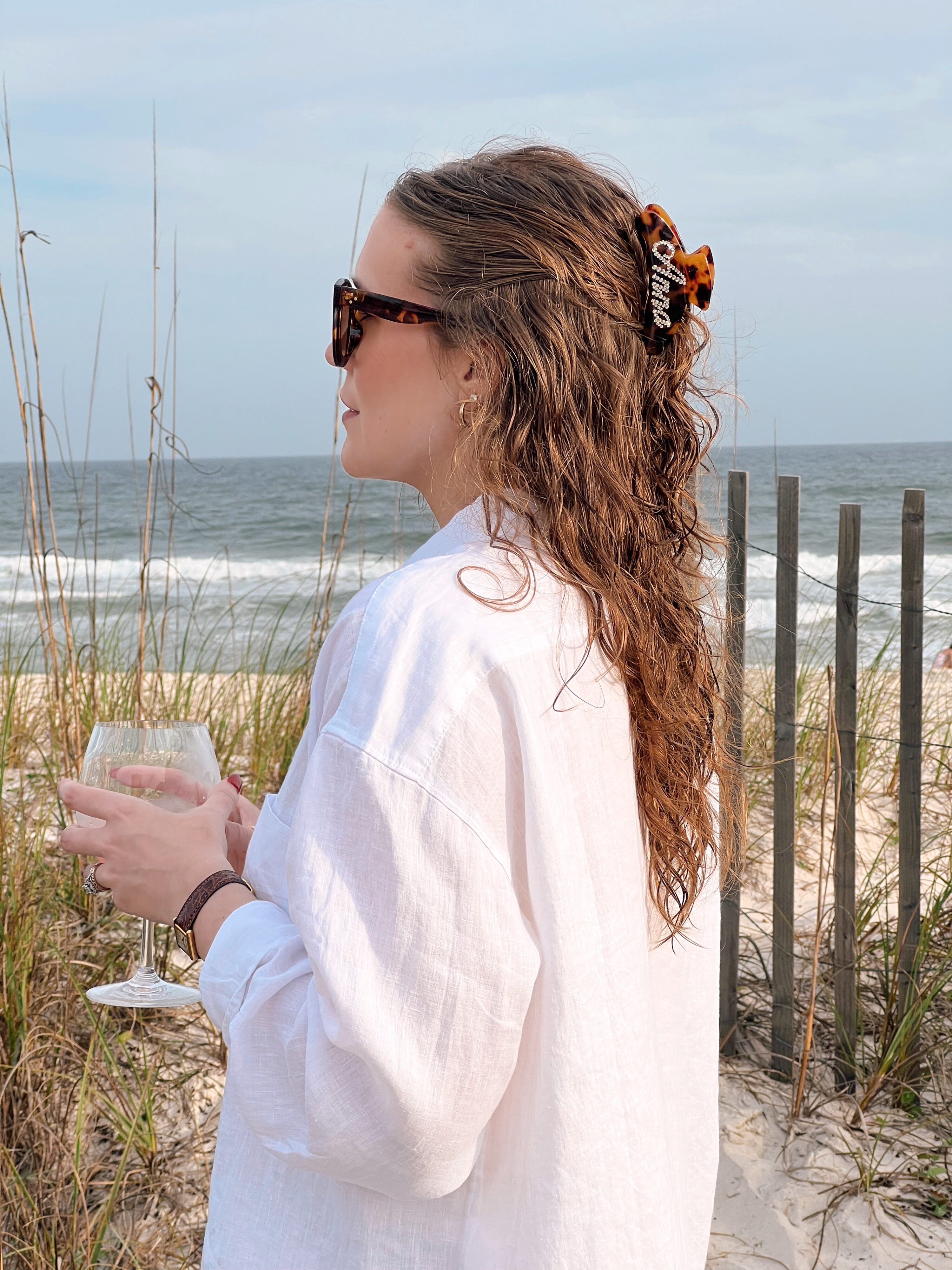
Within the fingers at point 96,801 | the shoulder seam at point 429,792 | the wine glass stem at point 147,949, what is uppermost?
the shoulder seam at point 429,792

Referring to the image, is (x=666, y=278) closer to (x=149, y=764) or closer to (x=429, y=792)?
(x=429, y=792)

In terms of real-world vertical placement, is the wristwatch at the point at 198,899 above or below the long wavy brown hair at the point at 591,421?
below

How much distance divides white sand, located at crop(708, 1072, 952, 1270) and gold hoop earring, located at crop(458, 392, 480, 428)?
1.81 metres

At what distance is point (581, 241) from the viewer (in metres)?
0.94

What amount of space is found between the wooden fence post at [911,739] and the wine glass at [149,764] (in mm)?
1707

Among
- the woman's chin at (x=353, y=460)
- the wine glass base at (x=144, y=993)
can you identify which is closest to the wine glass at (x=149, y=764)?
the wine glass base at (x=144, y=993)

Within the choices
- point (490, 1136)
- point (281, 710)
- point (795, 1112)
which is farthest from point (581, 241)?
point (281, 710)

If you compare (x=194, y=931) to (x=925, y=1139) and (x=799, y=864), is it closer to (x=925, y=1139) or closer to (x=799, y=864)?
(x=925, y=1139)

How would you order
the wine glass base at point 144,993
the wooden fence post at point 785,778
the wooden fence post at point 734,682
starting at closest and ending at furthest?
the wine glass base at point 144,993
the wooden fence post at point 734,682
the wooden fence post at point 785,778

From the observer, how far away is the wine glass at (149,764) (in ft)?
3.49

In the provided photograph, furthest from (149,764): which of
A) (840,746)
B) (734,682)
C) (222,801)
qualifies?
(840,746)

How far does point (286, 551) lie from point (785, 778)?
15663 mm

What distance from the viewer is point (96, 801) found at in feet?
3.02

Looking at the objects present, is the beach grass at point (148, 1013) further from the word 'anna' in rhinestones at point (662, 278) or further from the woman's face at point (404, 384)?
the word 'anna' in rhinestones at point (662, 278)
